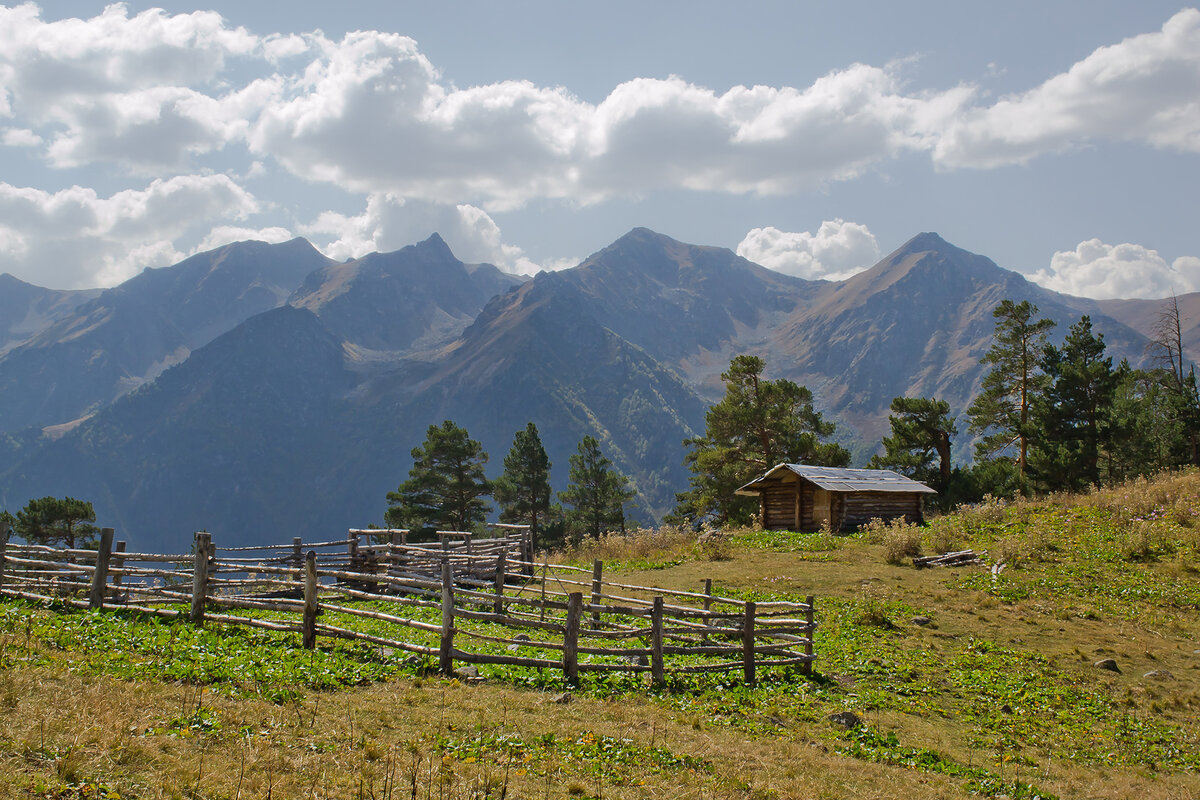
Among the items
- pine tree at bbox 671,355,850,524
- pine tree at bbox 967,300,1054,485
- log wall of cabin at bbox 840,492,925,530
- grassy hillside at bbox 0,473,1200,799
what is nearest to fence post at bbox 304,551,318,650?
grassy hillside at bbox 0,473,1200,799

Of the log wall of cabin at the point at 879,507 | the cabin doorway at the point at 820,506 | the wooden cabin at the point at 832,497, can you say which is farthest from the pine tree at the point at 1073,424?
the cabin doorway at the point at 820,506

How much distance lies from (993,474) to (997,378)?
598 centimetres

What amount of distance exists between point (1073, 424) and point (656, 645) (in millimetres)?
36613

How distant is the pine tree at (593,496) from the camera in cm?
5125

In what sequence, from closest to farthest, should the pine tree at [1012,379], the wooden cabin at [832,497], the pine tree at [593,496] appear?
the wooden cabin at [832,497]
the pine tree at [1012,379]
the pine tree at [593,496]

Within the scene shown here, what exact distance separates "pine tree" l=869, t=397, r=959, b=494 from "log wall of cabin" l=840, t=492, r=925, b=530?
8.62 metres

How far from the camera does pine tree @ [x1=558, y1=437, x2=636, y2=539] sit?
51250 mm

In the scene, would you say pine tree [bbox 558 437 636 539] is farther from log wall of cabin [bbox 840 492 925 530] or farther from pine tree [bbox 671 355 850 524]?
log wall of cabin [bbox 840 492 925 530]

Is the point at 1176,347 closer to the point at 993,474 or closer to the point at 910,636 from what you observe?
the point at 993,474

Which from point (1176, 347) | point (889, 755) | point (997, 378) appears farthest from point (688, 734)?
point (1176, 347)

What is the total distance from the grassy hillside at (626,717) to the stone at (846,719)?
0.12 metres

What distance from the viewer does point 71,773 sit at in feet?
18.8

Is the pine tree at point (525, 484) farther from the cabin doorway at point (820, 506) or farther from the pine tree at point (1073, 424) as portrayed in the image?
the pine tree at point (1073, 424)

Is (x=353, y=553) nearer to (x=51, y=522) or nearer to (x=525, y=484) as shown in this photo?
(x=51, y=522)
